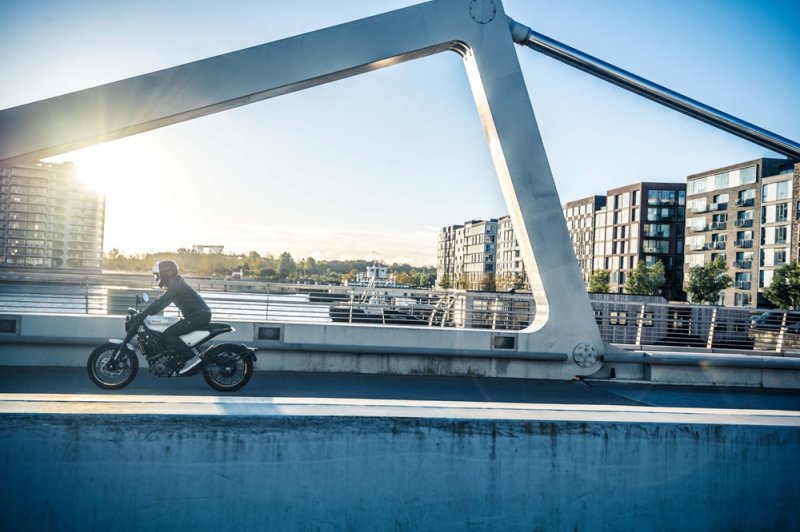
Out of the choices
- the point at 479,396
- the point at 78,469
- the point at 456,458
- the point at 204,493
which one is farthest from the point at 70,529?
the point at 479,396

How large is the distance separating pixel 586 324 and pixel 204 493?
9319mm

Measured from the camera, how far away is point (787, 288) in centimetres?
6594

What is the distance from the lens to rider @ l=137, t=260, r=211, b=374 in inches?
363

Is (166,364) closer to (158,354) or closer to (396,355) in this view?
(158,354)

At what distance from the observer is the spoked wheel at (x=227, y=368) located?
364 inches

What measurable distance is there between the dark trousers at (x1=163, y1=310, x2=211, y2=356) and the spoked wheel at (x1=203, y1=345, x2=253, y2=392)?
0.38m

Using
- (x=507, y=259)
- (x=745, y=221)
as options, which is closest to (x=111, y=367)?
(x=745, y=221)

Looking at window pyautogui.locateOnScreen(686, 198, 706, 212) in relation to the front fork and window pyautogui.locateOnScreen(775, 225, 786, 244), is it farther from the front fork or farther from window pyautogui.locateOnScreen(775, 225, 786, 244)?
the front fork

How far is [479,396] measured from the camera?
963 cm

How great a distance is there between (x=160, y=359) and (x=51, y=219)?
4028 cm

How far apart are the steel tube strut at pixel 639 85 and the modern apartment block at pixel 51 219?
22561 millimetres

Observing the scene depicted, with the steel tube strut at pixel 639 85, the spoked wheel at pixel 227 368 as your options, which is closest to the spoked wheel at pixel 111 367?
the spoked wheel at pixel 227 368

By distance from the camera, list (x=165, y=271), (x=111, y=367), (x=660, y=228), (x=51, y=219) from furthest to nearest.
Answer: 1. (x=660, y=228)
2. (x=51, y=219)
3. (x=165, y=271)
4. (x=111, y=367)

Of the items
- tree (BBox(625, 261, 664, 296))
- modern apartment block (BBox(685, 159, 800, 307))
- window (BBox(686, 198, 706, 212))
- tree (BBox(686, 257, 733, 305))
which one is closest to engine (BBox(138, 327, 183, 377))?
modern apartment block (BBox(685, 159, 800, 307))
